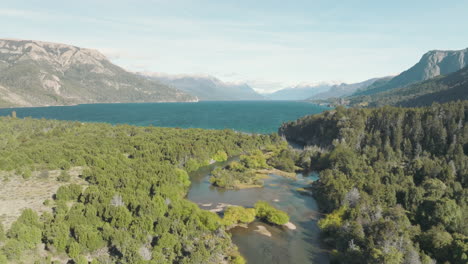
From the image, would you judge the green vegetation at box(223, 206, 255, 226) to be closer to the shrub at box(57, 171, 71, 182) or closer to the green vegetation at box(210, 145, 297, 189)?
the green vegetation at box(210, 145, 297, 189)

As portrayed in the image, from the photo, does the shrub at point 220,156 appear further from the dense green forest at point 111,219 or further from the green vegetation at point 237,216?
the green vegetation at point 237,216

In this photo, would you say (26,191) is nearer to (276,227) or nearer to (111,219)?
(111,219)

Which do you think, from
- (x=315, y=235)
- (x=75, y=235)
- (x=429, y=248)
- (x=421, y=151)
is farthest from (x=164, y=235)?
(x=421, y=151)

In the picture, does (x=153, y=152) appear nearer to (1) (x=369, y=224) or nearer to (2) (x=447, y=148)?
(1) (x=369, y=224)

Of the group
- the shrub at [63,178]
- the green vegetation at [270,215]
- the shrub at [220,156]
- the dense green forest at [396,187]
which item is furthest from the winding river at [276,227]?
the shrub at [63,178]

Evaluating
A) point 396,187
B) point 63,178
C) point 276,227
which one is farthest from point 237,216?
point 63,178
